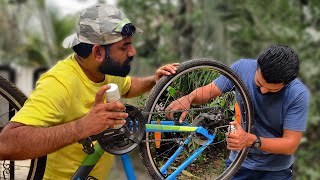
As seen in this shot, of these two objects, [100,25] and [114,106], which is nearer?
[114,106]

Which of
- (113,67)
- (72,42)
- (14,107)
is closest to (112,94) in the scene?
(113,67)

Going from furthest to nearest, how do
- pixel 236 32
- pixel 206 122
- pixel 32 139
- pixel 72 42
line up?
pixel 236 32, pixel 206 122, pixel 72 42, pixel 32 139

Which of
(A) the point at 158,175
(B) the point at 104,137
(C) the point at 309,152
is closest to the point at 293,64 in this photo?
(A) the point at 158,175

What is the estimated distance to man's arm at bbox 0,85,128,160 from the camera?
1.96m

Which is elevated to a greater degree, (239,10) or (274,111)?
(274,111)

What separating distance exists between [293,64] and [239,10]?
5373mm

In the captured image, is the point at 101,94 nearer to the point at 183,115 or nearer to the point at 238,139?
the point at 183,115

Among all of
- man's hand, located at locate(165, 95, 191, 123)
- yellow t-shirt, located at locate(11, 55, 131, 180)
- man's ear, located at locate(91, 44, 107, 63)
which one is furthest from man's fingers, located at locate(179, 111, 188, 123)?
man's ear, located at locate(91, 44, 107, 63)

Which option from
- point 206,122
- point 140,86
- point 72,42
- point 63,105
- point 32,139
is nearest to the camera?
point 32,139

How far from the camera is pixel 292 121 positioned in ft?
8.95

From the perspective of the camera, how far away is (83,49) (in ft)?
7.29

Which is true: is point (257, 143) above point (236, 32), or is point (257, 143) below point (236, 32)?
above

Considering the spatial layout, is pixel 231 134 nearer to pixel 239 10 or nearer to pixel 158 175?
pixel 158 175

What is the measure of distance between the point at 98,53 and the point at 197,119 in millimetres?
537
